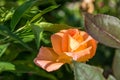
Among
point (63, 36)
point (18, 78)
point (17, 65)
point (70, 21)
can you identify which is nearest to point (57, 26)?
point (63, 36)

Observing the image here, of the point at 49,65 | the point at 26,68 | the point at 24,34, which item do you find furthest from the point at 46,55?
the point at 26,68

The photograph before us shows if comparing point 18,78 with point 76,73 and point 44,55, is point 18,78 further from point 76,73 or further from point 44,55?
point 76,73

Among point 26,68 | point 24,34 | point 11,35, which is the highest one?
point 11,35

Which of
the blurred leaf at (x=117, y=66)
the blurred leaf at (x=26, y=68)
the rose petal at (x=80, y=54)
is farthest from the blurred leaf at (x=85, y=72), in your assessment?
the blurred leaf at (x=26, y=68)

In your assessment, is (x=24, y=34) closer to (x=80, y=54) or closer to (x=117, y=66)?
(x=80, y=54)

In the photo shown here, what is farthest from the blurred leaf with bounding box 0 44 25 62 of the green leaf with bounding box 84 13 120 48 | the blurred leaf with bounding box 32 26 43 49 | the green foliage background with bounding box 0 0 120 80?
the green leaf with bounding box 84 13 120 48
